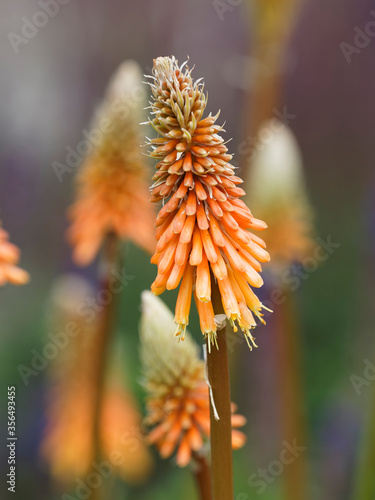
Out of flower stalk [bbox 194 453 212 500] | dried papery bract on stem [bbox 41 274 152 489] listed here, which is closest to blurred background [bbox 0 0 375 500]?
dried papery bract on stem [bbox 41 274 152 489]

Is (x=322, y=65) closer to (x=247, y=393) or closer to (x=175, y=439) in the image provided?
(x=247, y=393)

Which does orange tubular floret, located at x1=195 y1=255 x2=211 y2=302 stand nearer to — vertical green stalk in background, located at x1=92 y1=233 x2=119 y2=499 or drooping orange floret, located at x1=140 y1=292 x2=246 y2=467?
drooping orange floret, located at x1=140 y1=292 x2=246 y2=467

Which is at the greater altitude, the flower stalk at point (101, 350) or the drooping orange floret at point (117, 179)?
the drooping orange floret at point (117, 179)

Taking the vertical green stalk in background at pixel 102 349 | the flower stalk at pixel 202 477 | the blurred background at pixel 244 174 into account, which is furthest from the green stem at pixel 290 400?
the flower stalk at pixel 202 477

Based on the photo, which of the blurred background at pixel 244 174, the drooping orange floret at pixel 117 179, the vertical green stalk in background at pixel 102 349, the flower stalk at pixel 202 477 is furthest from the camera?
the blurred background at pixel 244 174

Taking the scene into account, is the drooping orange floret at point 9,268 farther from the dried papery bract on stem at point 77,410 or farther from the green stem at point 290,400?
the green stem at point 290,400

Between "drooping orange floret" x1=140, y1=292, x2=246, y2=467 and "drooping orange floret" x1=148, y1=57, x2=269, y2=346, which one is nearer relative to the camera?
"drooping orange floret" x1=148, y1=57, x2=269, y2=346

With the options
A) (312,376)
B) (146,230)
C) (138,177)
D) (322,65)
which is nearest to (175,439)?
(146,230)

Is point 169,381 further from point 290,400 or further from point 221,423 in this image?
point 290,400

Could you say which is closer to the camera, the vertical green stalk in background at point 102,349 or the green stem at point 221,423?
the green stem at point 221,423

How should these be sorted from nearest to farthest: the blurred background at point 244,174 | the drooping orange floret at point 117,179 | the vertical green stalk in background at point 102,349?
the vertical green stalk in background at point 102,349 < the drooping orange floret at point 117,179 < the blurred background at point 244,174
